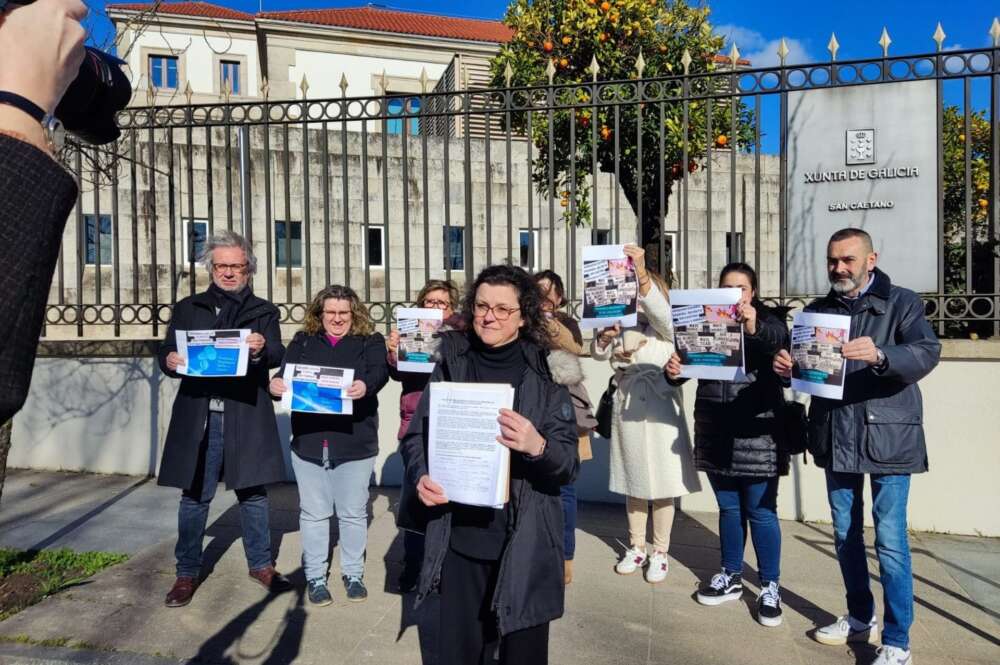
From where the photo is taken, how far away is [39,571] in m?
4.99

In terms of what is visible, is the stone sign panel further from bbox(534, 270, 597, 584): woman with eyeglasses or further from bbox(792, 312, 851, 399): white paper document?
bbox(792, 312, 851, 399): white paper document

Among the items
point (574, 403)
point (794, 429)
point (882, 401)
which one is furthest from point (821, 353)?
point (574, 403)

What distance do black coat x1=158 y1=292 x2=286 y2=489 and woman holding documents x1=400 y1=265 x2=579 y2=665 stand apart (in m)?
1.90

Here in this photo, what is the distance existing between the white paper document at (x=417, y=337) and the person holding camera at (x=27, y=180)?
397 centimetres

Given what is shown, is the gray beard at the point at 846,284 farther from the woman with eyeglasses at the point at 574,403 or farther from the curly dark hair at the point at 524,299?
the curly dark hair at the point at 524,299

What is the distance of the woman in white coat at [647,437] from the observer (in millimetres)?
5051

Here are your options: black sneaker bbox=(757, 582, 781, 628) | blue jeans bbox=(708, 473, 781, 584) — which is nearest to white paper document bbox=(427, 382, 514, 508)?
blue jeans bbox=(708, 473, 781, 584)

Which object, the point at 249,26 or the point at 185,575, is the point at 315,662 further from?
the point at 249,26

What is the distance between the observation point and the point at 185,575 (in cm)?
462

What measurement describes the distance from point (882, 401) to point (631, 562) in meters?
2.15

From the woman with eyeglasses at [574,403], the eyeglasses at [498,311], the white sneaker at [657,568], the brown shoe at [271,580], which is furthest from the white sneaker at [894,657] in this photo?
the brown shoe at [271,580]

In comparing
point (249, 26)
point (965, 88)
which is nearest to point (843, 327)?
point (965, 88)

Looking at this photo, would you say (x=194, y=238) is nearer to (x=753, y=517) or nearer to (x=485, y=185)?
(x=485, y=185)

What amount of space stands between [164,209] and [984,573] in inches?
435
